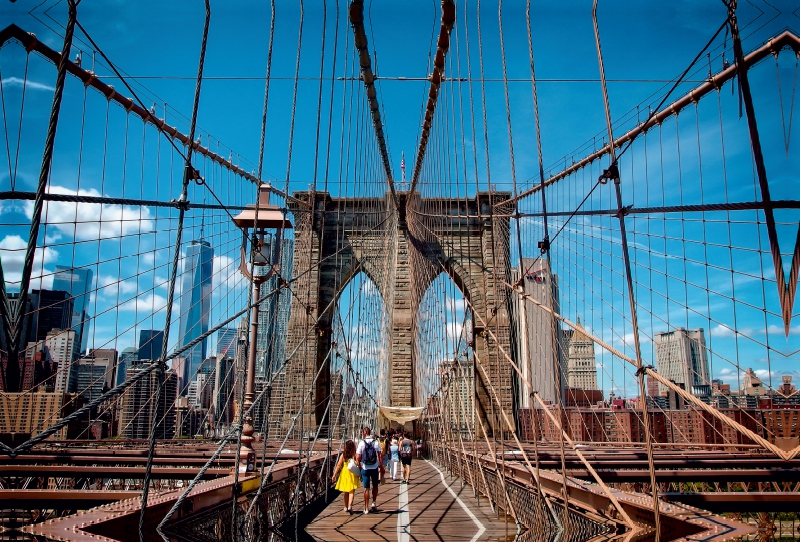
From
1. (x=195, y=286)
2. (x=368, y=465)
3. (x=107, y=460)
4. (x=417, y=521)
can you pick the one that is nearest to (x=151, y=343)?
(x=195, y=286)

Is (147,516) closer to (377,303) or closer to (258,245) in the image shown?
(258,245)

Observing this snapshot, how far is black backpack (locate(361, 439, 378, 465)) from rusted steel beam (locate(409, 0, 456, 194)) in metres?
4.87

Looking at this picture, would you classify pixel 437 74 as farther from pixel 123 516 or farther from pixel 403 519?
pixel 123 516

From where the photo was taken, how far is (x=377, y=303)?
1644 cm

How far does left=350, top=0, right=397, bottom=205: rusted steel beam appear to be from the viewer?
6.45 meters

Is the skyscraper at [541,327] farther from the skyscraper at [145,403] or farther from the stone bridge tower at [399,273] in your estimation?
Answer: the skyscraper at [145,403]

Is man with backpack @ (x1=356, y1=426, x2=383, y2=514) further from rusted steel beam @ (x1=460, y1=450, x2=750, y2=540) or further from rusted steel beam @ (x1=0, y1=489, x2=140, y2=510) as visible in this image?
rusted steel beam @ (x1=0, y1=489, x2=140, y2=510)

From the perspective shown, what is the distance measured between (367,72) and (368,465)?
6376mm

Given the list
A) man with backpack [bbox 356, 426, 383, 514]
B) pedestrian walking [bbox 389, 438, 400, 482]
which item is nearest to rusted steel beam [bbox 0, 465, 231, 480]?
man with backpack [bbox 356, 426, 383, 514]

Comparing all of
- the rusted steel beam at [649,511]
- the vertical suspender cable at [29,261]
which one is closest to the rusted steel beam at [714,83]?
the rusted steel beam at [649,511]

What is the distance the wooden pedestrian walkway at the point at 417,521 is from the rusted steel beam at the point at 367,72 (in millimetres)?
5157

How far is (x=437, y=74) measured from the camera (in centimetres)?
931

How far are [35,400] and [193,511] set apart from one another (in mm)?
6158

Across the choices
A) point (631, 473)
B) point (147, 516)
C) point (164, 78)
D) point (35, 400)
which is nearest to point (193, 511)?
point (147, 516)
